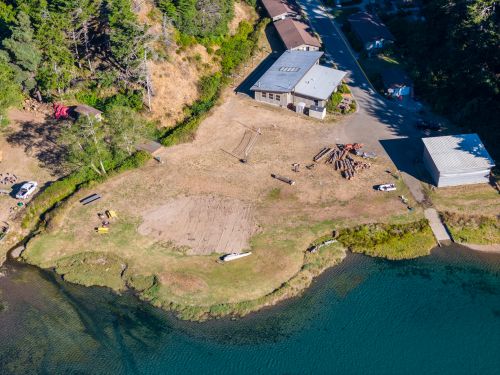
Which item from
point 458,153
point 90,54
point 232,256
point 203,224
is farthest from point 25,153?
point 458,153

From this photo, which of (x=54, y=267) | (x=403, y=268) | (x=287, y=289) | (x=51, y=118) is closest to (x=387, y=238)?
(x=403, y=268)

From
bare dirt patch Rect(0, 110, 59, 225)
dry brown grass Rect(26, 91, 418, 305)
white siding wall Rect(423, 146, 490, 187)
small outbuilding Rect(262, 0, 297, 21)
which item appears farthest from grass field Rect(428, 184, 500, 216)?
bare dirt patch Rect(0, 110, 59, 225)

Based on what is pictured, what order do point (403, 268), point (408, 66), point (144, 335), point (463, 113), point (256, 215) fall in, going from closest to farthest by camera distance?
point (144, 335), point (403, 268), point (256, 215), point (463, 113), point (408, 66)

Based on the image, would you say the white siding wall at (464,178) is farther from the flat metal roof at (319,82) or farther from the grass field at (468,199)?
the flat metal roof at (319,82)

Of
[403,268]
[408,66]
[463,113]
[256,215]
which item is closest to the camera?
[403,268]

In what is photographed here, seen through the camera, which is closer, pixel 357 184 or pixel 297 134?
pixel 357 184

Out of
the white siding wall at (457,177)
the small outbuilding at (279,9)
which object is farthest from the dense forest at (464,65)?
the small outbuilding at (279,9)

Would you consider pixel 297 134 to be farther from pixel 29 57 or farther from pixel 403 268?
pixel 29 57
